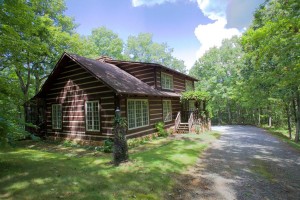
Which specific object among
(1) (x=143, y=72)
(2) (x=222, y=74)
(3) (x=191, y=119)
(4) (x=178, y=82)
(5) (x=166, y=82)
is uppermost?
Answer: (2) (x=222, y=74)

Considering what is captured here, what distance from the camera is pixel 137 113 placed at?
13977 mm

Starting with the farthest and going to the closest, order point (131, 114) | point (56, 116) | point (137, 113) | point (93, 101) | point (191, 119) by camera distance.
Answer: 1. point (191, 119)
2. point (56, 116)
3. point (137, 113)
4. point (131, 114)
5. point (93, 101)

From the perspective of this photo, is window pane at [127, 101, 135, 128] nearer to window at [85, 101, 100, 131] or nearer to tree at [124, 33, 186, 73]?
window at [85, 101, 100, 131]

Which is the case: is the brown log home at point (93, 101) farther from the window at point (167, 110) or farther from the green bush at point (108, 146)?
the green bush at point (108, 146)

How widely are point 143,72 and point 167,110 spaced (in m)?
4.10

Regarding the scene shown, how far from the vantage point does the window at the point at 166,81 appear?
18969mm

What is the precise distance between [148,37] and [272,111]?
39.9 m

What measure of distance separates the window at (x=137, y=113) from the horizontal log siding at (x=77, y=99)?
145 centimetres

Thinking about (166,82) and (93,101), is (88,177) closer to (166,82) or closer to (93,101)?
(93,101)

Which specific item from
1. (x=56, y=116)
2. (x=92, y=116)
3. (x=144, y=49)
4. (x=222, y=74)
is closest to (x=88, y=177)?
(x=92, y=116)

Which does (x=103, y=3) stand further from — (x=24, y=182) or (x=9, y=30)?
(x=24, y=182)

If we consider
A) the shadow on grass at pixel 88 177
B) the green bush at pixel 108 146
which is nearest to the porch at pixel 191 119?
the green bush at pixel 108 146

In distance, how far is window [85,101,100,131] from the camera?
42.1ft

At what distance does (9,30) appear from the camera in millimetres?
10602
